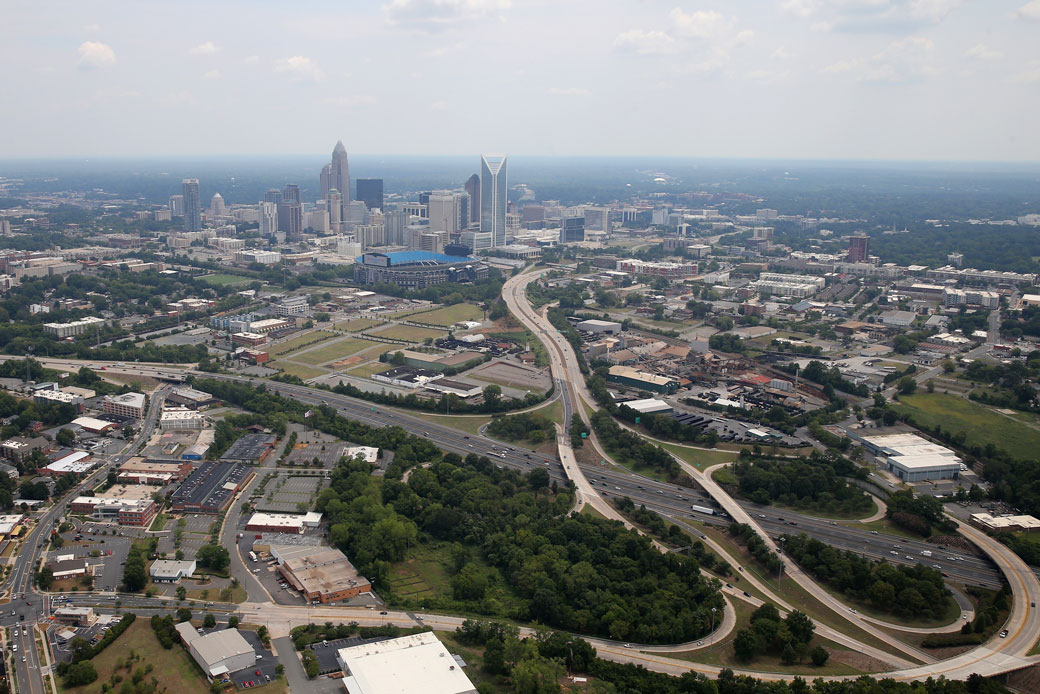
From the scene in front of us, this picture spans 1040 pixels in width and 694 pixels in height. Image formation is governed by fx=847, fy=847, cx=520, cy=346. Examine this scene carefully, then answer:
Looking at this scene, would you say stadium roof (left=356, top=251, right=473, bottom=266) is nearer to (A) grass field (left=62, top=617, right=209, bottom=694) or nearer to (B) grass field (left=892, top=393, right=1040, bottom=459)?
(B) grass field (left=892, top=393, right=1040, bottom=459)

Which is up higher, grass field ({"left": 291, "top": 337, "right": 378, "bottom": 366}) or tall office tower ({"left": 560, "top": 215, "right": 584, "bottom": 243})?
tall office tower ({"left": 560, "top": 215, "right": 584, "bottom": 243})

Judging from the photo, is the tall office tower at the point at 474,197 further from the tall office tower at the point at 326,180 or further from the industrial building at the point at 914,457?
the industrial building at the point at 914,457

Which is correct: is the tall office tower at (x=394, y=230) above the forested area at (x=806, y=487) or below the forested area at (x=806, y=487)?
above

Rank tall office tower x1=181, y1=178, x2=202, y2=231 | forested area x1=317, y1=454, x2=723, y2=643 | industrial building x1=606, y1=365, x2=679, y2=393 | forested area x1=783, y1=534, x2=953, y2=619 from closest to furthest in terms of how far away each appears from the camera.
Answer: forested area x1=317, y1=454, x2=723, y2=643
forested area x1=783, y1=534, x2=953, y2=619
industrial building x1=606, y1=365, x2=679, y2=393
tall office tower x1=181, y1=178, x2=202, y2=231

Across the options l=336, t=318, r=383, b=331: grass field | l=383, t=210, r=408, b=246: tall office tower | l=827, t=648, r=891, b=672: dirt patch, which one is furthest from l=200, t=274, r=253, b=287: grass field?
l=827, t=648, r=891, b=672: dirt patch

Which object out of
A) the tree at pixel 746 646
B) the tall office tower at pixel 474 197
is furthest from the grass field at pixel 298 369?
the tall office tower at pixel 474 197

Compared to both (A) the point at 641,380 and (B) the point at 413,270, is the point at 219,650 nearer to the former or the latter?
(A) the point at 641,380
